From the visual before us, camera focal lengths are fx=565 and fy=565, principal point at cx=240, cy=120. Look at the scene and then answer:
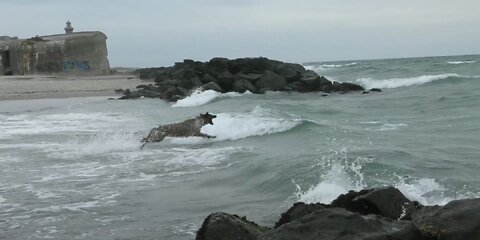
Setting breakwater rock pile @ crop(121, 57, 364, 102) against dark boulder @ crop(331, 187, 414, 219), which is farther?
breakwater rock pile @ crop(121, 57, 364, 102)

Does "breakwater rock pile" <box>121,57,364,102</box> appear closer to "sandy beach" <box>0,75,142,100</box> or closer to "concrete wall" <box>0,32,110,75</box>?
"sandy beach" <box>0,75,142,100</box>

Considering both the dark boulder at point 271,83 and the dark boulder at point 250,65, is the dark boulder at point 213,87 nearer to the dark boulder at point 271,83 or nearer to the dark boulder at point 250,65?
the dark boulder at point 271,83

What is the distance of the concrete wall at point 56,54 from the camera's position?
140 ft

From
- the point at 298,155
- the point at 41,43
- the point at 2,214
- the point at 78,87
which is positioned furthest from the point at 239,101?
the point at 41,43

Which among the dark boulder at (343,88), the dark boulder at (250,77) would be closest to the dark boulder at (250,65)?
the dark boulder at (250,77)

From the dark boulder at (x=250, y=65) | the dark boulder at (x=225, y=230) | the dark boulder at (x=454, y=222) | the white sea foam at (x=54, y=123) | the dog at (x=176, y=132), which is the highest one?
the dark boulder at (x=250, y=65)

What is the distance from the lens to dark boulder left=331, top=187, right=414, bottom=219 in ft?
16.7

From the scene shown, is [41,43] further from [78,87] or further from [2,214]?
[2,214]

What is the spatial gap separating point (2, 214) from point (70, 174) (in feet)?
8.01

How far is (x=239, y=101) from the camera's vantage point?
24453 mm

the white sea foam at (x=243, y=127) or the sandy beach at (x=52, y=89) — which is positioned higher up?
the sandy beach at (x=52, y=89)

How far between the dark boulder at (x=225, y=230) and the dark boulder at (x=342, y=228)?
0.94ft

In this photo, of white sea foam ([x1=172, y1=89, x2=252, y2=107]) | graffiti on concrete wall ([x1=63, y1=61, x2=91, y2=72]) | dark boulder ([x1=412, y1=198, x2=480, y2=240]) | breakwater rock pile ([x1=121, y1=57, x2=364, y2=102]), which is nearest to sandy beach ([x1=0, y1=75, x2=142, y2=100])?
breakwater rock pile ([x1=121, y1=57, x2=364, y2=102])

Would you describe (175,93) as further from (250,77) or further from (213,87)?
(250,77)
